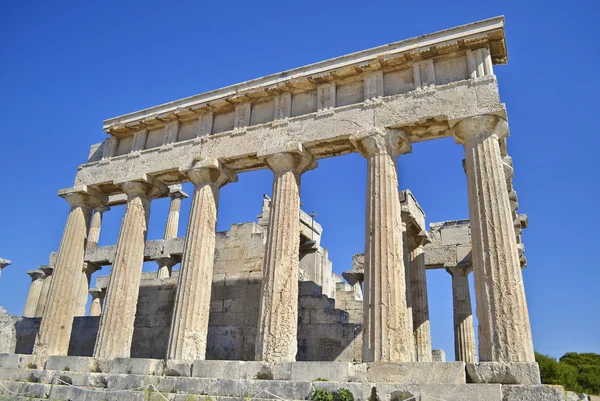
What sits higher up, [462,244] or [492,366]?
[462,244]

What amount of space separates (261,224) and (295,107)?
21.1 feet

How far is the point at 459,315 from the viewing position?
17.5m

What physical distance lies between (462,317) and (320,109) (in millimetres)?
9513

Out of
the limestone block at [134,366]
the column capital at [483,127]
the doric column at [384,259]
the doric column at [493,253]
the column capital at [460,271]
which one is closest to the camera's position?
the doric column at [493,253]

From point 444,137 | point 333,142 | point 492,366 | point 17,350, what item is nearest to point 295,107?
point 333,142

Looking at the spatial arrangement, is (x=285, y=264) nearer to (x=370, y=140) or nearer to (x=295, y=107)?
(x=370, y=140)

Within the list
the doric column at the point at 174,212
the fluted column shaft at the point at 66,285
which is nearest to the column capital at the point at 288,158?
the fluted column shaft at the point at 66,285

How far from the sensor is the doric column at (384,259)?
33.8ft

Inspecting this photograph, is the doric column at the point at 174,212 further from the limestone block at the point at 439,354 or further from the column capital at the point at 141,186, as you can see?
the limestone block at the point at 439,354

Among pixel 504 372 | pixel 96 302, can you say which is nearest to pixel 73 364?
pixel 504 372

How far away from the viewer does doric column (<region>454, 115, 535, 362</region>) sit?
934 cm

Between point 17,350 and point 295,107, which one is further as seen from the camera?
point 17,350

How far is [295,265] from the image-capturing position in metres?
12.5

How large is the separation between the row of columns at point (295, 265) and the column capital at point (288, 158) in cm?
3
